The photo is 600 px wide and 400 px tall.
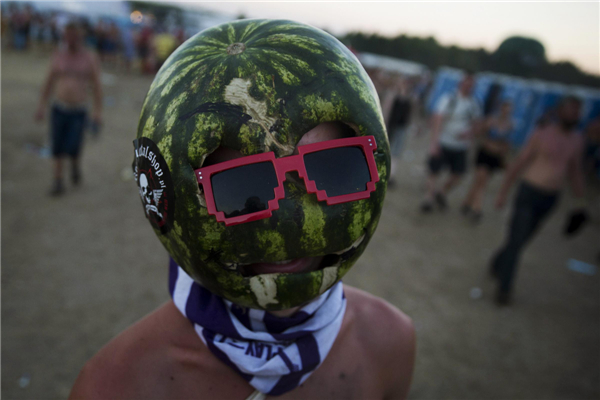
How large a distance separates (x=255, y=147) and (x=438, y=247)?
567 cm

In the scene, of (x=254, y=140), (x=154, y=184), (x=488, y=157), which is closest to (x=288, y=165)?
(x=254, y=140)

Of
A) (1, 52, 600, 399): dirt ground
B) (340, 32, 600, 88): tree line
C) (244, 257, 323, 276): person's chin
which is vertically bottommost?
Result: (1, 52, 600, 399): dirt ground

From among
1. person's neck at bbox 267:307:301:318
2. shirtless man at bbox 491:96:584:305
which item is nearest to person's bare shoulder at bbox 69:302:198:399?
person's neck at bbox 267:307:301:318

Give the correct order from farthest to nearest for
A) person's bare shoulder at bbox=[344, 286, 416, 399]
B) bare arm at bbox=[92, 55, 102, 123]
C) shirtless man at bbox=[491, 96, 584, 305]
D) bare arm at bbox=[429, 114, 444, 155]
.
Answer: bare arm at bbox=[429, 114, 444, 155] < bare arm at bbox=[92, 55, 102, 123] < shirtless man at bbox=[491, 96, 584, 305] < person's bare shoulder at bbox=[344, 286, 416, 399]

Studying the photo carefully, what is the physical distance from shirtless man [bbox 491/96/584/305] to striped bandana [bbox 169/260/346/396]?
161 inches

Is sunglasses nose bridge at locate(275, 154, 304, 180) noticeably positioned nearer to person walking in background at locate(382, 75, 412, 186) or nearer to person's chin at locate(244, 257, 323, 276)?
person's chin at locate(244, 257, 323, 276)

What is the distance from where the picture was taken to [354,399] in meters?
1.43

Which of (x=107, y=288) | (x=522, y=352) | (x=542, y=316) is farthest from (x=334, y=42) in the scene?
(x=542, y=316)

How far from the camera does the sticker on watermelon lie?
1137 millimetres

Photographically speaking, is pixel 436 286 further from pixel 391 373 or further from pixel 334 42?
pixel 334 42

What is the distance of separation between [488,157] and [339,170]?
6.64 metres

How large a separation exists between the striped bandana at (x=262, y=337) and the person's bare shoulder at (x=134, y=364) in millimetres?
122

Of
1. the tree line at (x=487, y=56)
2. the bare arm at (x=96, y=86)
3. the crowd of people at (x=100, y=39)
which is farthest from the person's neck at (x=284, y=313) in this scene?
the tree line at (x=487, y=56)

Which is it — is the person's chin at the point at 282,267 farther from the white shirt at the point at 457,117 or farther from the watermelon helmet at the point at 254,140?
the white shirt at the point at 457,117
